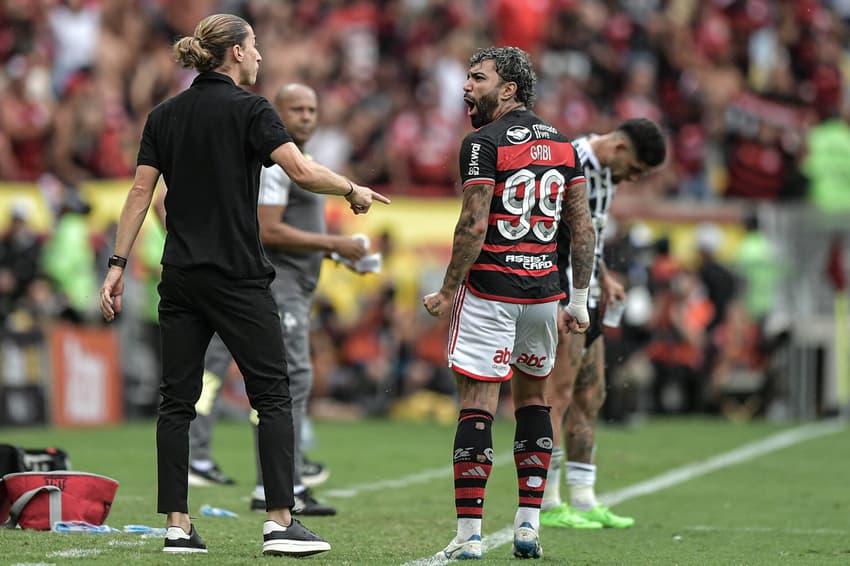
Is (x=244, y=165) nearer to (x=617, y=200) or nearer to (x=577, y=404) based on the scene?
(x=577, y=404)

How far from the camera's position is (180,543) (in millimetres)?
6434

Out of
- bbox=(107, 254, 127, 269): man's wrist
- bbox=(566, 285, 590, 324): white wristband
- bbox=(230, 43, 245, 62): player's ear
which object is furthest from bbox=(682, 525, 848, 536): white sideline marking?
bbox=(230, 43, 245, 62): player's ear

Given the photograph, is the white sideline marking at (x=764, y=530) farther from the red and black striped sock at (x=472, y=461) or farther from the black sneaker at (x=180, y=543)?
the black sneaker at (x=180, y=543)

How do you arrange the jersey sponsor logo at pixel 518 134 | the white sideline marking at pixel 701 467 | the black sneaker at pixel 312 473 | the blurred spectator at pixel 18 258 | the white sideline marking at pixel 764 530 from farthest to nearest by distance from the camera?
the blurred spectator at pixel 18 258 → the black sneaker at pixel 312 473 → the white sideline marking at pixel 764 530 → the white sideline marking at pixel 701 467 → the jersey sponsor logo at pixel 518 134

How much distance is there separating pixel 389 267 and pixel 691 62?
286 inches

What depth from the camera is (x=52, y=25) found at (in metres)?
20.7

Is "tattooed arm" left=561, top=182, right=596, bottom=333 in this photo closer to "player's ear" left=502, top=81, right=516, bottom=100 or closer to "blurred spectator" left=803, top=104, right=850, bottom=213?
"player's ear" left=502, top=81, right=516, bottom=100

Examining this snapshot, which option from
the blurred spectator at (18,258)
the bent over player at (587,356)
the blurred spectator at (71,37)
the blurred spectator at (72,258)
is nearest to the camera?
the bent over player at (587,356)

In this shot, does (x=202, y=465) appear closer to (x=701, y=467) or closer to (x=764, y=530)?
(x=764, y=530)

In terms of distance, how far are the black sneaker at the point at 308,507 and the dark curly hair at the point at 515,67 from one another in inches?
110

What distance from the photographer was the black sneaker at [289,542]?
637 cm

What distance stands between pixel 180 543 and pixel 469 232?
177 cm

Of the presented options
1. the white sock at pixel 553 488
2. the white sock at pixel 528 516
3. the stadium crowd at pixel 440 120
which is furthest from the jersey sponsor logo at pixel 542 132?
the stadium crowd at pixel 440 120

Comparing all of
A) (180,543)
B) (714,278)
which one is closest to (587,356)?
(180,543)
